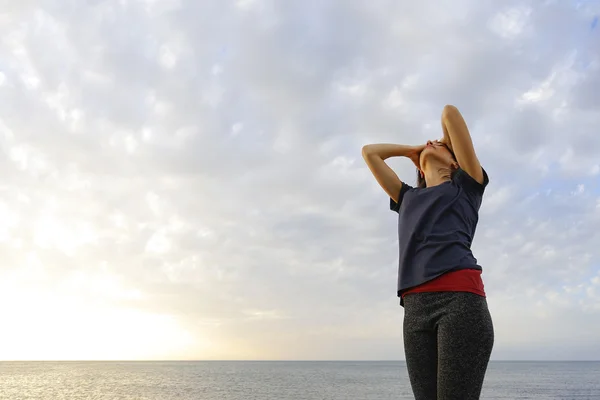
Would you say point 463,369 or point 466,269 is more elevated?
point 466,269

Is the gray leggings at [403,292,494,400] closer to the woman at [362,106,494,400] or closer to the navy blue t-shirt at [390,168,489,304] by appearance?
the woman at [362,106,494,400]

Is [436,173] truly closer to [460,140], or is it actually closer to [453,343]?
[460,140]

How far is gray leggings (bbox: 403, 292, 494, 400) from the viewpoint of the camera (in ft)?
7.32

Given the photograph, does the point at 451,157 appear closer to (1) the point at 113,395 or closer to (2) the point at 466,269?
(2) the point at 466,269

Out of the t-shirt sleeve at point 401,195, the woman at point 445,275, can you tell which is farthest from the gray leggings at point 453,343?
the t-shirt sleeve at point 401,195

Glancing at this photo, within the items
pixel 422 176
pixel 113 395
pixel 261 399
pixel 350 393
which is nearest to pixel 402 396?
pixel 350 393

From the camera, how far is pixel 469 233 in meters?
2.55

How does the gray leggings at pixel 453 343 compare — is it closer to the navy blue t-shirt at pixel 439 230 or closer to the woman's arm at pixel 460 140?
the navy blue t-shirt at pixel 439 230

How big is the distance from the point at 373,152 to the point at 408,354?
1099 mm

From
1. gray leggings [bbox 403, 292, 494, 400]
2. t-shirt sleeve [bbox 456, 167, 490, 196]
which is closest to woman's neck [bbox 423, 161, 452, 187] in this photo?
t-shirt sleeve [bbox 456, 167, 490, 196]

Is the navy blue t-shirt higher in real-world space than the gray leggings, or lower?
higher

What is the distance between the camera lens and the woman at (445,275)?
7.36ft

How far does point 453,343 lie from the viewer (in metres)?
2.24

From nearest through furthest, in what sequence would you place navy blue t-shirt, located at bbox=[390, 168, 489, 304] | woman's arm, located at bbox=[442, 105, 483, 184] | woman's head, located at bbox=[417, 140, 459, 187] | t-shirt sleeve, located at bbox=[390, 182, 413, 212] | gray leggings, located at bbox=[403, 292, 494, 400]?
1. gray leggings, located at bbox=[403, 292, 494, 400]
2. navy blue t-shirt, located at bbox=[390, 168, 489, 304]
3. woman's arm, located at bbox=[442, 105, 483, 184]
4. woman's head, located at bbox=[417, 140, 459, 187]
5. t-shirt sleeve, located at bbox=[390, 182, 413, 212]
